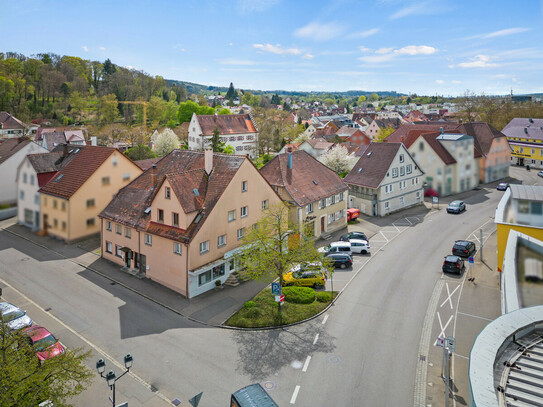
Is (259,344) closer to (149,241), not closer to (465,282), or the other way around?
(149,241)

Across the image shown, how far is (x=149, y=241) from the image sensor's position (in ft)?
99.0

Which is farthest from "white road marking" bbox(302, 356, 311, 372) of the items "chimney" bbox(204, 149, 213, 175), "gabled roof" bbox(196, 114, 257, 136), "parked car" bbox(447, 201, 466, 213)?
"gabled roof" bbox(196, 114, 257, 136)

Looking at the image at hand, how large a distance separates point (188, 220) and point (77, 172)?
19.7m

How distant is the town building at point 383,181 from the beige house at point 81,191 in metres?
30.8

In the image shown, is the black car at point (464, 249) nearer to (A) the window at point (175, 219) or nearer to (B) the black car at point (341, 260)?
(B) the black car at point (341, 260)

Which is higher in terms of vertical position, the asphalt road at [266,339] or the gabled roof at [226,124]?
the gabled roof at [226,124]

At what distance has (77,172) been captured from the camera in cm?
3994

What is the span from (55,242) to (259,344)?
2808cm

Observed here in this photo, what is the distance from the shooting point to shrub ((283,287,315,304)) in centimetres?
2645

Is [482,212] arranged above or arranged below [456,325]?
above

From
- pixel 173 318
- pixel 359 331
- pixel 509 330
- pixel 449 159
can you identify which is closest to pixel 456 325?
pixel 359 331

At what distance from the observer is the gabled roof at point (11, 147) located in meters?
46.5

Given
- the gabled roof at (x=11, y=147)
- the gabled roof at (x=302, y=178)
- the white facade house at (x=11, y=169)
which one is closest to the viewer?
the gabled roof at (x=302, y=178)

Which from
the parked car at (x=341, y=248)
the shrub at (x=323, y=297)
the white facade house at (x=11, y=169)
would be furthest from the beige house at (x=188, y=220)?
the white facade house at (x=11, y=169)
